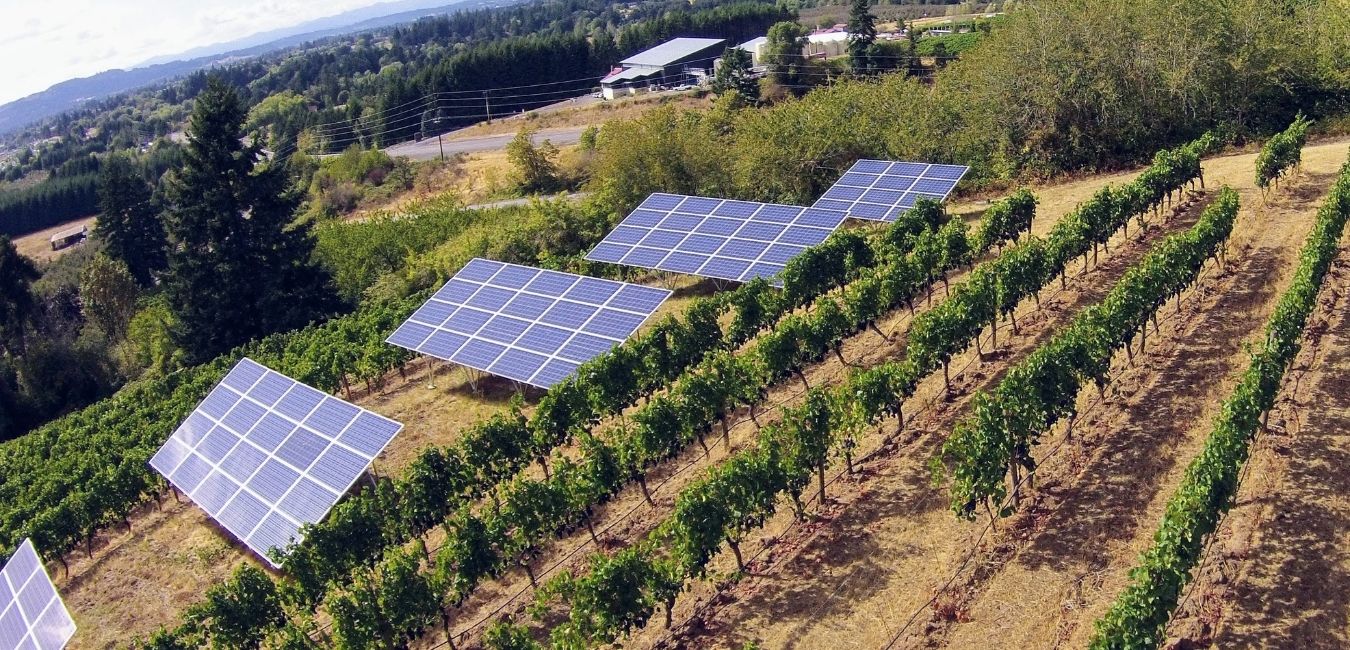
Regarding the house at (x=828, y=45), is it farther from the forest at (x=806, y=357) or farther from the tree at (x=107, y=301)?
the tree at (x=107, y=301)

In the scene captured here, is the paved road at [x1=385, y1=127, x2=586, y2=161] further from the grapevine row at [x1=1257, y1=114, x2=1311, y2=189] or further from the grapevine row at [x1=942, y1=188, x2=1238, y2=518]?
the grapevine row at [x1=942, y1=188, x2=1238, y2=518]

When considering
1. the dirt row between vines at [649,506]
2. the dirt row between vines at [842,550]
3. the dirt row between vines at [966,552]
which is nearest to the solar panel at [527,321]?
the dirt row between vines at [649,506]

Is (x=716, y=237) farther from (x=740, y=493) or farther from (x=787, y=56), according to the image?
(x=787, y=56)

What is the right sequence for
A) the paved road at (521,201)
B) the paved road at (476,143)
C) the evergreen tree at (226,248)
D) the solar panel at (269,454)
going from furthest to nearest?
the paved road at (476,143)
the paved road at (521,201)
the evergreen tree at (226,248)
the solar panel at (269,454)

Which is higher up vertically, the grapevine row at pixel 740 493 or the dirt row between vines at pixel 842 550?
the grapevine row at pixel 740 493

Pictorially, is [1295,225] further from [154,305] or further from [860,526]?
[154,305]

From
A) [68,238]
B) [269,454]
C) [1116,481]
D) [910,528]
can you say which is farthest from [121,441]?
[68,238]
